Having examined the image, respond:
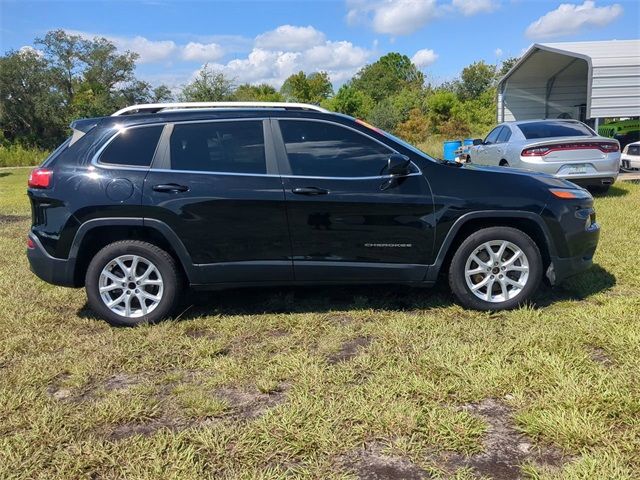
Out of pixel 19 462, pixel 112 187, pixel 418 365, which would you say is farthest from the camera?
pixel 112 187

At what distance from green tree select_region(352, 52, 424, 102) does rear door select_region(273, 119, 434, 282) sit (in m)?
53.3

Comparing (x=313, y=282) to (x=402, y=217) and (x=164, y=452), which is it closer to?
(x=402, y=217)

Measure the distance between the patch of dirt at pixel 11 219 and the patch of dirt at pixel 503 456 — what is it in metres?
9.81

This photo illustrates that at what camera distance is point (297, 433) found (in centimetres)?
280

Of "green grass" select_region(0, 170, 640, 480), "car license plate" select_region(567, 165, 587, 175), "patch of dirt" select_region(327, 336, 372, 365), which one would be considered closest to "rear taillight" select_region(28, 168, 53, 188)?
"green grass" select_region(0, 170, 640, 480)

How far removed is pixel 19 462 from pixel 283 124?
293 centimetres

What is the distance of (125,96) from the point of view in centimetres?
5469

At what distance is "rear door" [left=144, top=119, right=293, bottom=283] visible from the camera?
422 cm

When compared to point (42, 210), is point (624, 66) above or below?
above

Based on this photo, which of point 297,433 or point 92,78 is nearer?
point 297,433

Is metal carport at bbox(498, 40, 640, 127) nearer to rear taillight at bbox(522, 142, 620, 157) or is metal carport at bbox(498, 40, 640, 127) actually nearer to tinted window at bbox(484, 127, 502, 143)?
tinted window at bbox(484, 127, 502, 143)

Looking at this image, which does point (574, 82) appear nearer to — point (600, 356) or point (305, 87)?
point (600, 356)

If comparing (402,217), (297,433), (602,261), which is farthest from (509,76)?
(297,433)

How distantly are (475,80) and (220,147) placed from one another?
52.0m
